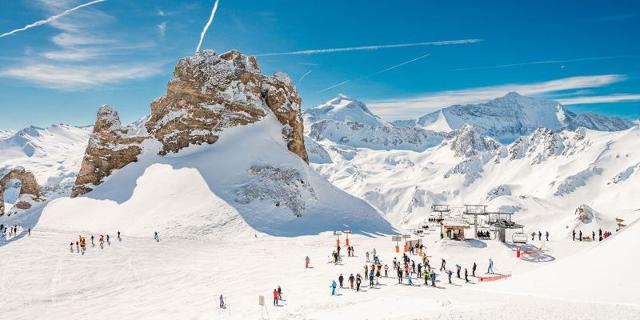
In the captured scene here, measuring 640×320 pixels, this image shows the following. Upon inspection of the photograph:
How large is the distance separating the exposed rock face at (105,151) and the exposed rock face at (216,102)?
14.2 ft

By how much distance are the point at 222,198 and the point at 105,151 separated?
97.0ft

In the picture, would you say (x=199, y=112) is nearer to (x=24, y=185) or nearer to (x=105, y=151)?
(x=105, y=151)

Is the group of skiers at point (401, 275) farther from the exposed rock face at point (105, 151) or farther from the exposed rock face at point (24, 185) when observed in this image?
the exposed rock face at point (24, 185)

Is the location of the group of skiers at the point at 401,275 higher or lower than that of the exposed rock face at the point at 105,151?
lower

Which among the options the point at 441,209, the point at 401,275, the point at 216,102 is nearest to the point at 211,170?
the point at 216,102

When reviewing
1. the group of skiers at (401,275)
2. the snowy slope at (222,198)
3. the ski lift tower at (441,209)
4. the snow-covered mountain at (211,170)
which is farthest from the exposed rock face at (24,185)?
the ski lift tower at (441,209)

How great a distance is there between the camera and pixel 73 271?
4344cm

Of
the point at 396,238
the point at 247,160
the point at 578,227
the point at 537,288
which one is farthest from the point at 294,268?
the point at 578,227

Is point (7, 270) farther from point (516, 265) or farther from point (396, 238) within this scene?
point (516, 265)

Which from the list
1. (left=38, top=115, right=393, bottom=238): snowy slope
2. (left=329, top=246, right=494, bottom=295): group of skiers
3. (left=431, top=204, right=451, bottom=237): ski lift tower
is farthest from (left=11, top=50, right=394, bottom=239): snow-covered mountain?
(left=329, top=246, right=494, bottom=295): group of skiers

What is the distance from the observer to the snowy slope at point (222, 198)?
206ft

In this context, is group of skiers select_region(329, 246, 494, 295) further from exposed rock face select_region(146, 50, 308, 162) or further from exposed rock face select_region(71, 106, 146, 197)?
exposed rock face select_region(71, 106, 146, 197)

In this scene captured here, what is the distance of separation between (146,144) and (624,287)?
76367mm

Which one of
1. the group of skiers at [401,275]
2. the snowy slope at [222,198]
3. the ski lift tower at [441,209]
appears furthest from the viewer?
the ski lift tower at [441,209]
